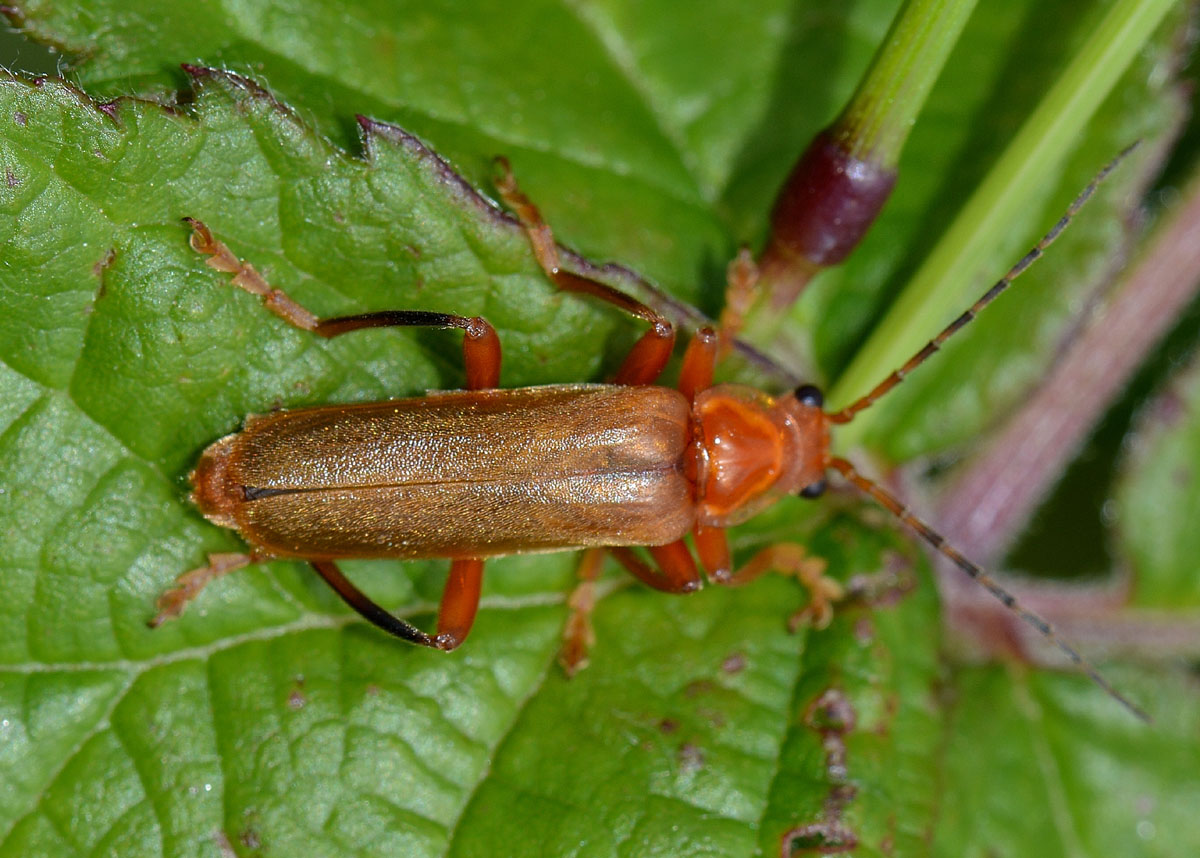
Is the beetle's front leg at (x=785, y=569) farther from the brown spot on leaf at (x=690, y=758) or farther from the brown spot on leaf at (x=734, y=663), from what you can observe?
the brown spot on leaf at (x=690, y=758)

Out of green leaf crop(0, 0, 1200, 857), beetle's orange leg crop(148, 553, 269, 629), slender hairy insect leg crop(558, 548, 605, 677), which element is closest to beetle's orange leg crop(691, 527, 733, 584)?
green leaf crop(0, 0, 1200, 857)

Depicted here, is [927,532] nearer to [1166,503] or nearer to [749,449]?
[749,449]

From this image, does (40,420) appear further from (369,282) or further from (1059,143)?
(1059,143)

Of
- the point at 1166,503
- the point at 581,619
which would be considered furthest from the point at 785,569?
the point at 1166,503

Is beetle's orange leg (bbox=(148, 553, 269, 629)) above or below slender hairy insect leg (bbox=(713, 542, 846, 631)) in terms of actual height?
below

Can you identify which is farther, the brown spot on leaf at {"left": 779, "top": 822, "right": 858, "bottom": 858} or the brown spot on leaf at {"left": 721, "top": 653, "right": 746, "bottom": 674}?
the brown spot on leaf at {"left": 721, "top": 653, "right": 746, "bottom": 674}

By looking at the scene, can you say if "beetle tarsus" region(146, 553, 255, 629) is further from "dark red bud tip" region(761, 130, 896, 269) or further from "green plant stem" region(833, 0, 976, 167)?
"green plant stem" region(833, 0, 976, 167)

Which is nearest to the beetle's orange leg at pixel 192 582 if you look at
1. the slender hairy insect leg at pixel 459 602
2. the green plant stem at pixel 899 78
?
the slender hairy insect leg at pixel 459 602

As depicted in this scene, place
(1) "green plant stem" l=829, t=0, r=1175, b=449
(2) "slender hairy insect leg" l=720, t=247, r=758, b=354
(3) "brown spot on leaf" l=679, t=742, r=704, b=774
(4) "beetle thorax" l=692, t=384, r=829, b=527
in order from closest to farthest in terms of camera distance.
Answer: (1) "green plant stem" l=829, t=0, r=1175, b=449
(3) "brown spot on leaf" l=679, t=742, r=704, b=774
(2) "slender hairy insect leg" l=720, t=247, r=758, b=354
(4) "beetle thorax" l=692, t=384, r=829, b=527
